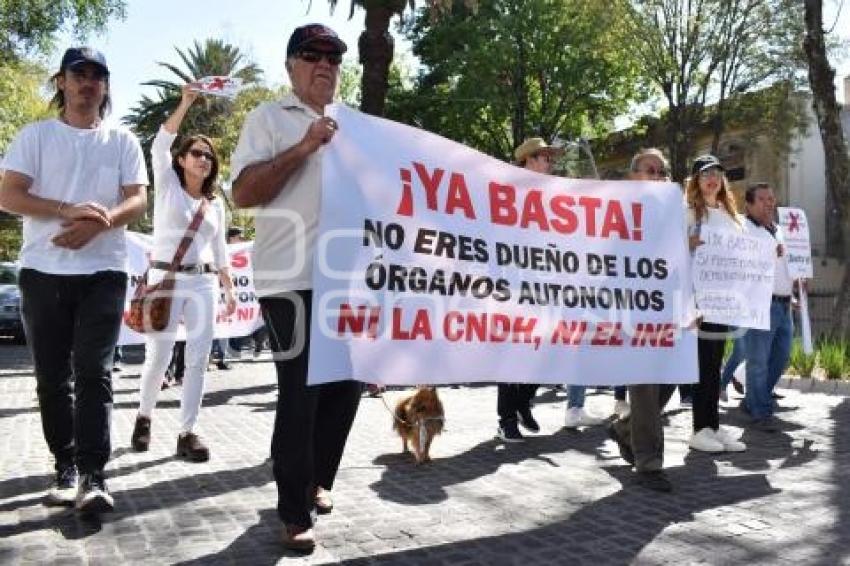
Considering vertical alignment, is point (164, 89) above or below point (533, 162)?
above

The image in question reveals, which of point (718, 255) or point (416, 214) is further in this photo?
point (718, 255)

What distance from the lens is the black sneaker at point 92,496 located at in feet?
12.7

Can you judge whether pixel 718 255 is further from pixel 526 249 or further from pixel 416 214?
pixel 416 214

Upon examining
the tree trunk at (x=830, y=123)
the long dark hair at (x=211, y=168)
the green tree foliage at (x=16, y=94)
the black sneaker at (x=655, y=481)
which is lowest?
the black sneaker at (x=655, y=481)

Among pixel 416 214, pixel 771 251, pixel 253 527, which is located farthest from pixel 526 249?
pixel 771 251

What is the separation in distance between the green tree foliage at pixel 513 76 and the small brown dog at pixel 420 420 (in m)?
23.8

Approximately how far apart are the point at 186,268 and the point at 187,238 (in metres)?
0.20

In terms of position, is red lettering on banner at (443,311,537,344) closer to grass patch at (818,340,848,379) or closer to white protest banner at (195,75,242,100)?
white protest banner at (195,75,242,100)

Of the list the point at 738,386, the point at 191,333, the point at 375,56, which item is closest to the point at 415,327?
the point at 191,333

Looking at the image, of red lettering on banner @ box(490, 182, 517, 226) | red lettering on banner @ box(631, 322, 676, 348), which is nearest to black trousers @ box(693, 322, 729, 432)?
red lettering on banner @ box(631, 322, 676, 348)

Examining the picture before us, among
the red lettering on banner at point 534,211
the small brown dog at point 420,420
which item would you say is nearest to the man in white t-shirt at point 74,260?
the red lettering on banner at point 534,211

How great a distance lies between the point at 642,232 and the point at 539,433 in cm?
244

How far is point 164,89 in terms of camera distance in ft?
138

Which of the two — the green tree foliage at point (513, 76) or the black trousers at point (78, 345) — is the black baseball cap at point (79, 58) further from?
the green tree foliage at point (513, 76)
